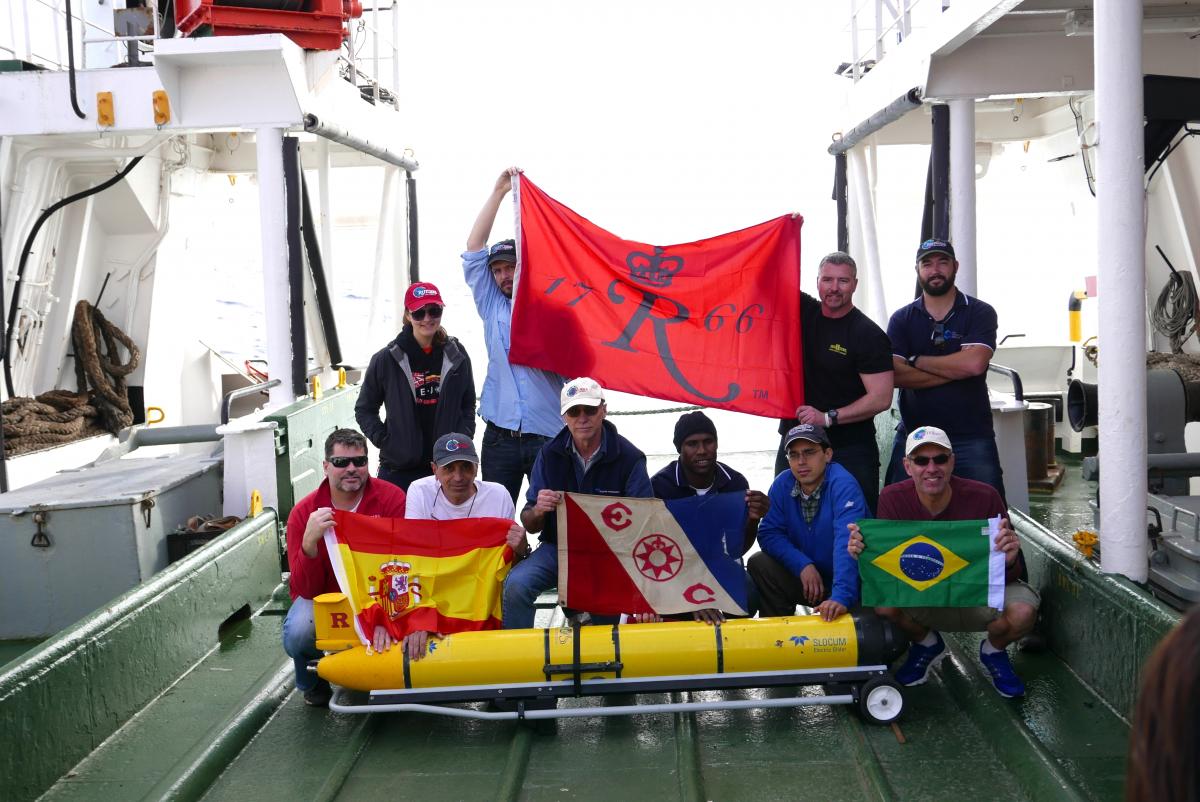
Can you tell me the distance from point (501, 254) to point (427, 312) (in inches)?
21.4

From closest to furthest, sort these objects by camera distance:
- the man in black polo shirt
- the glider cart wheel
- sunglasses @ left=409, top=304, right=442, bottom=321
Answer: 1. the glider cart wheel
2. the man in black polo shirt
3. sunglasses @ left=409, top=304, right=442, bottom=321

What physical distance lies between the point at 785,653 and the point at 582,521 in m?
1.13

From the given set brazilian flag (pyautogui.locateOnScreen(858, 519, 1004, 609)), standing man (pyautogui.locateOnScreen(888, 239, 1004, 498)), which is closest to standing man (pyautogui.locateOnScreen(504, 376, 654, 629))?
brazilian flag (pyautogui.locateOnScreen(858, 519, 1004, 609))

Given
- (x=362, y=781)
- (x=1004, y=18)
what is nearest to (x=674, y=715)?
(x=362, y=781)

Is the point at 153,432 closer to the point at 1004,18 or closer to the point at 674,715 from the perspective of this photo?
the point at 674,715

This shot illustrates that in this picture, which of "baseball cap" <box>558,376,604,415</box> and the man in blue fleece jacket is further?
"baseball cap" <box>558,376,604,415</box>

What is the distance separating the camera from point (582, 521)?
568 centimetres

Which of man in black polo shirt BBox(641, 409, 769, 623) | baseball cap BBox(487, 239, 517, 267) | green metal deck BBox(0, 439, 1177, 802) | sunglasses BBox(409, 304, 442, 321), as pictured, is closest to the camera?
green metal deck BBox(0, 439, 1177, 802)

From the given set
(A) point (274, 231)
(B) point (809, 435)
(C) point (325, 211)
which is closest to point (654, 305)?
(B) point (809, 435)

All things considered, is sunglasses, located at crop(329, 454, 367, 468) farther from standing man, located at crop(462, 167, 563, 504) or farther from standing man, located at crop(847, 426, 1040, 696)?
standing man, located at crop(847, 426, 1040, 696)

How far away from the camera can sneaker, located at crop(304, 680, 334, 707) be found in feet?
18.5

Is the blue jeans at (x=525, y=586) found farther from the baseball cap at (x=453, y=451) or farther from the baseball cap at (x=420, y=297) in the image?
the baseball cap at (x=420, y=297)

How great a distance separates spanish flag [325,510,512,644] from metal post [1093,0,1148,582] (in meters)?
2.70

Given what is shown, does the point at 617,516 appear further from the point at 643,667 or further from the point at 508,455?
the point at 508,455
